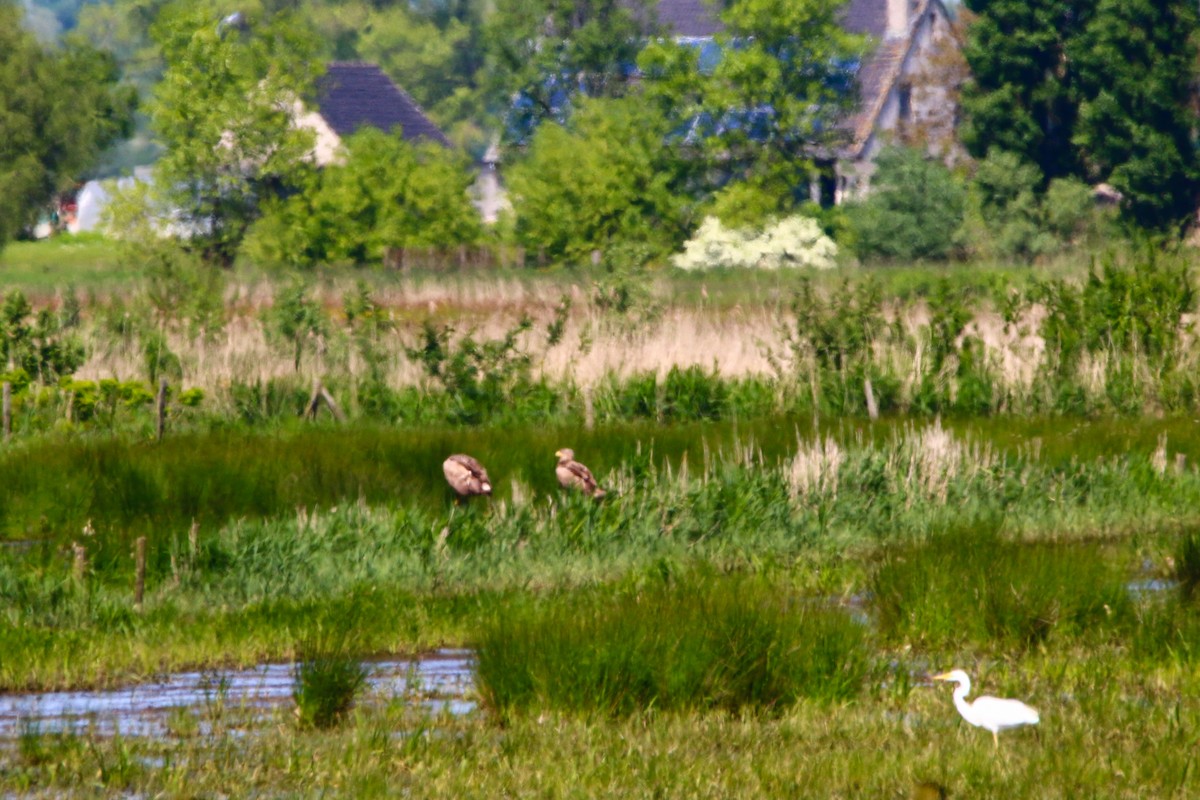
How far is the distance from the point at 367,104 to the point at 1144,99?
28460 millimetres

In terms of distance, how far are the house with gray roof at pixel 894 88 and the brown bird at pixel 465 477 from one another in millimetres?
42185

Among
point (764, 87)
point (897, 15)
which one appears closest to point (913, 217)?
point (764, 87)

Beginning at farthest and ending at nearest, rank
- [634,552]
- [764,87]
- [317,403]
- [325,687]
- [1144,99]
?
[764,87]
[1144,99]
[317,403]
[634,552]
[325,687]

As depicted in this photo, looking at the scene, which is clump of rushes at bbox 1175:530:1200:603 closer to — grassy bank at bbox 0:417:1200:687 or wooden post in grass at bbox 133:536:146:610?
grassy bank at bbox 0:417:1200:687

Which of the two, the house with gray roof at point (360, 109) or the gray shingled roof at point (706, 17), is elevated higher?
the gray shingled roof at point (706, 17)

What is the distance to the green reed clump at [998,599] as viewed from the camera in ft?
35.2

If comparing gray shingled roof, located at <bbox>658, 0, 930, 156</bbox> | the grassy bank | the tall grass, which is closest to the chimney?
gray shingled roof, located at <bbox>658, 0, 930, 156</bbox>

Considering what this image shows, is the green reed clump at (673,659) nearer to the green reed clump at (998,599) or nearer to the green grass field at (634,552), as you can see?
the green grass field at (634,552)

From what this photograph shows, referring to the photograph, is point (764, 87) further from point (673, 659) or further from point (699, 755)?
point (699, 755)

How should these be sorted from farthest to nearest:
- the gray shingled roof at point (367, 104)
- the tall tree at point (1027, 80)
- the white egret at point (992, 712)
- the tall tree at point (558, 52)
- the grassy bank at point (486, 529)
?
the tall tree at point (558, 52) < the gray shingled roof at point (367, 104) < the tall tree at point (1027, 80) < the grassy bank at point (486, 529) < the white egret at point (992, 712)

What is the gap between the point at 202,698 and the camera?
9711 millimetres

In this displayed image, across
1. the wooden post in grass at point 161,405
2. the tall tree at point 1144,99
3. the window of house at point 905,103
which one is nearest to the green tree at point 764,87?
the tall tree at point 1144,99

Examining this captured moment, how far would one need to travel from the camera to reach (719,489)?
15.2 meters

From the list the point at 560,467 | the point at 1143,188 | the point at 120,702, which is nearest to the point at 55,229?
the point at 1143,188
